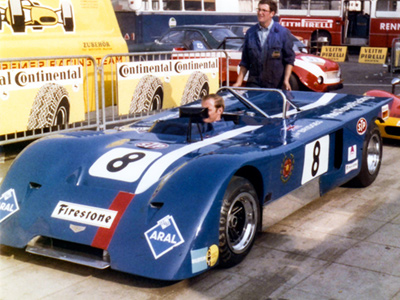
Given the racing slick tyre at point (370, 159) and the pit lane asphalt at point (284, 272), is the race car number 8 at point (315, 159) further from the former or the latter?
the racing slick tyre at point (370, 159)

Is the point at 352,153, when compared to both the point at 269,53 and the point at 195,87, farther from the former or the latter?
the point at 195,87

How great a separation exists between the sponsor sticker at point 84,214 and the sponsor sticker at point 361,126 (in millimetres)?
2591

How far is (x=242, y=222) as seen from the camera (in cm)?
407

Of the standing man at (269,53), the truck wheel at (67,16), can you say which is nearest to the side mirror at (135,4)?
the truck wheel at (67,16)

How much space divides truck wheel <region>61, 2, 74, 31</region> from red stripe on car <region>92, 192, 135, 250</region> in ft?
15.5

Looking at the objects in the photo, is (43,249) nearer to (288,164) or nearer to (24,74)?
(288,164)

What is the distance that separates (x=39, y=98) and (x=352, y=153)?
3.32m

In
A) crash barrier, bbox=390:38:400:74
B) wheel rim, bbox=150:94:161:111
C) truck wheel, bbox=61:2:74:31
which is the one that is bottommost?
crash barrier, bbox=390:38:400:74

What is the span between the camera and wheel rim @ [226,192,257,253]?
395cm

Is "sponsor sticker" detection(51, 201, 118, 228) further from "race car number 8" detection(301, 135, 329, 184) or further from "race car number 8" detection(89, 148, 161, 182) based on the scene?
"race car number 8" detection(301, 135, 329, 184)

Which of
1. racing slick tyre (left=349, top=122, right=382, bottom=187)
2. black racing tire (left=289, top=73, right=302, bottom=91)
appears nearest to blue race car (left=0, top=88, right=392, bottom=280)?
racing slick tyre (left=349, top=122, right=382, bottom=187)

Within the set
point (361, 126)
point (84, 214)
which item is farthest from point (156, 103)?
point (84, 214)

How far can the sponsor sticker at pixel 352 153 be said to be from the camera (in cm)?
532

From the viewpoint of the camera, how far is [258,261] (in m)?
4.08
